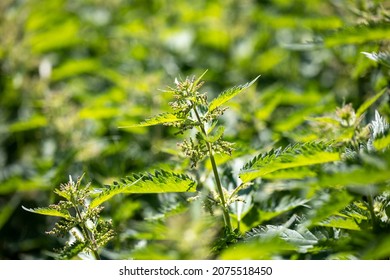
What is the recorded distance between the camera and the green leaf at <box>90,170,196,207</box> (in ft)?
4.85

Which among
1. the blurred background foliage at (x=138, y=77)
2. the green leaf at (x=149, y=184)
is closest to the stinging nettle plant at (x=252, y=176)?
the green leaf at (x=149, y=184)

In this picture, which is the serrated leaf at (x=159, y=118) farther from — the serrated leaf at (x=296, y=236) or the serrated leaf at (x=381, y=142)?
the serrated leaf at (x=381, y=142)

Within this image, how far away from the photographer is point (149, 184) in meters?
1.51

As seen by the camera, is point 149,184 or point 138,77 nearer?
point 149,184

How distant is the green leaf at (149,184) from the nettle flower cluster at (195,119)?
7cm

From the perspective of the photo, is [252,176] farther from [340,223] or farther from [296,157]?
[340,223]

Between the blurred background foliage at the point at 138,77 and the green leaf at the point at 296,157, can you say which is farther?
the blurred background foliage at the point at 138,77

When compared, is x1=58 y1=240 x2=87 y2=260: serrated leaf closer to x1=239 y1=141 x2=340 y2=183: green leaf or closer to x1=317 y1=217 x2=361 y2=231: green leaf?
x1=239 y1=141 x2=340 y2=183: green leaf

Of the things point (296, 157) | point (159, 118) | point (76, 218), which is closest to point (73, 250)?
point (76, 218)

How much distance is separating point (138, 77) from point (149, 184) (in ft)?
5.70

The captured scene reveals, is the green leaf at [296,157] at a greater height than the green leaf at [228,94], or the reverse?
the green leaf at [228,94]

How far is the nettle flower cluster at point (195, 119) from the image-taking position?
1.51m

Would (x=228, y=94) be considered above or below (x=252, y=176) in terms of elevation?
above

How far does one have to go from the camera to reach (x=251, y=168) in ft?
4.91
